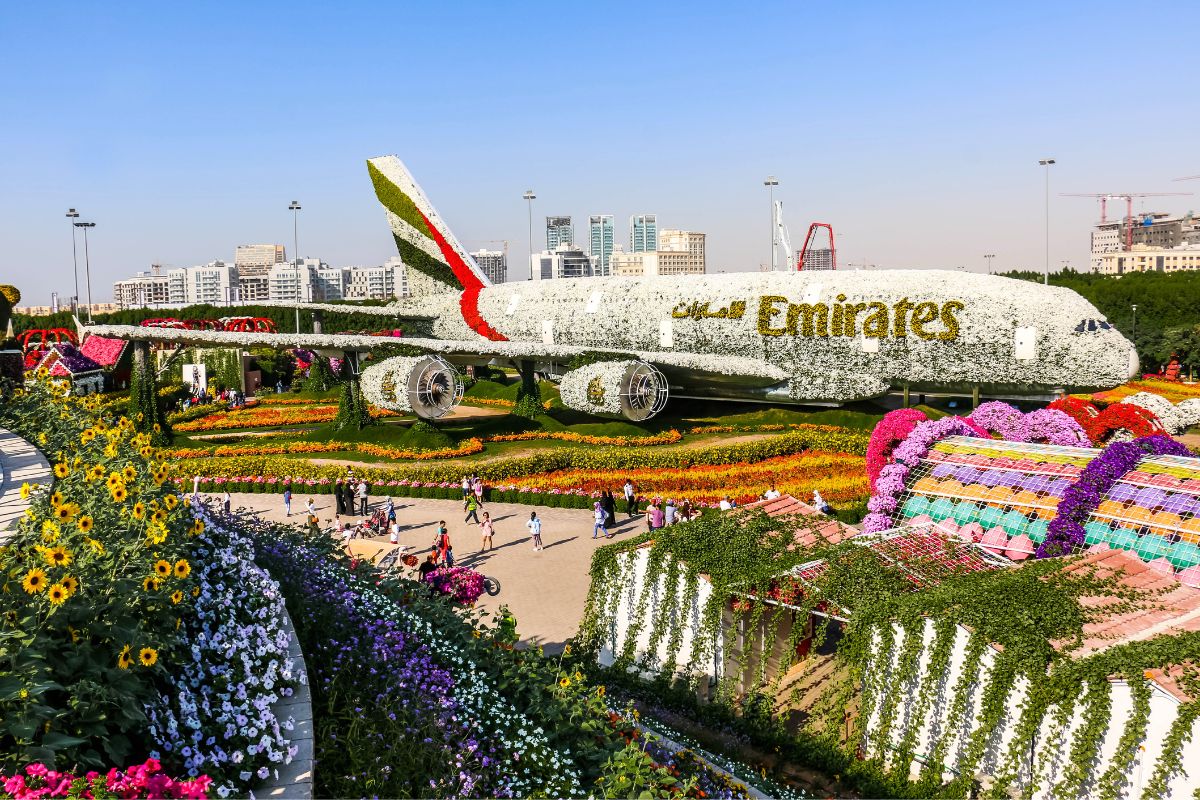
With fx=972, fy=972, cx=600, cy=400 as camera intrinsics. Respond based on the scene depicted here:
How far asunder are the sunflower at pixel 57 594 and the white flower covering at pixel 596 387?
27070mm

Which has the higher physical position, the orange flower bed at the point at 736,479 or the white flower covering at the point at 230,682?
the white flower covering at the point at 230,682

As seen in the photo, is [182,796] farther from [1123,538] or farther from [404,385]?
[404,385]

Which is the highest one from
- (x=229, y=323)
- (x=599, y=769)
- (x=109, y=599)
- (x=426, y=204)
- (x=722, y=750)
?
(x=426, y=204)

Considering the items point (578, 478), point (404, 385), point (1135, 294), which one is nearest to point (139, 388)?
point (404, 385)

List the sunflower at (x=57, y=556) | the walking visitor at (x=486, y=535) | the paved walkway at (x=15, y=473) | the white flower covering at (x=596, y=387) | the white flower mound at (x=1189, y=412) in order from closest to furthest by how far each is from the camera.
A: the sunflower at (x=57, y=556), the paved walkway at (x=15, y=473), the walking visitor at (x=486, y=535), the white flower covering at (x=596, y=387), the white flower mound at (x=1189, y=412)

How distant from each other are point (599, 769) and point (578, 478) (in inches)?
864

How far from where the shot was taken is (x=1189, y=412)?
3566cm

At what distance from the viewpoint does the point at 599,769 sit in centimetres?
1032

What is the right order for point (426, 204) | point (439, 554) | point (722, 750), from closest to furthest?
point (722, 750)
point (439, 554)
point (426, 204)

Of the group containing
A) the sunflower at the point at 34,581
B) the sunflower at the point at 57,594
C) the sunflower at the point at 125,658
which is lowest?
the sunflower at the point at 125,658

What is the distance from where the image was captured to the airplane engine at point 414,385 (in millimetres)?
35188

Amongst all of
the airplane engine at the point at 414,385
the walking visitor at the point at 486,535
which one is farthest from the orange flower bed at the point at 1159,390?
the walking visitor at the point at 486,535

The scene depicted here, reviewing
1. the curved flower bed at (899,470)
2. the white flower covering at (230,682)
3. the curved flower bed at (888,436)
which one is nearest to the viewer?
the white flower covering at (230,682)

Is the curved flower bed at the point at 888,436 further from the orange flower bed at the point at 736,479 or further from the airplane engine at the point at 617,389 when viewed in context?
the airplane engine at the point at 617,389
